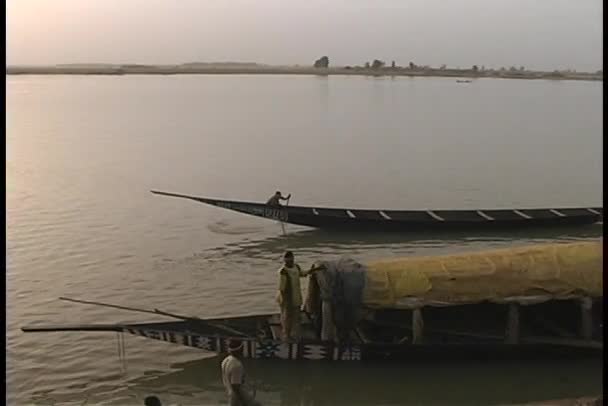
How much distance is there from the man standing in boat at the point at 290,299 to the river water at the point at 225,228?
21.0 inches

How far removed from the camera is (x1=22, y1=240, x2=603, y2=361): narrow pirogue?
9578 millimetres

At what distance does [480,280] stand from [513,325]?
0.73 metres

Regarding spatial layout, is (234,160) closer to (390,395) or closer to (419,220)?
(419,220)

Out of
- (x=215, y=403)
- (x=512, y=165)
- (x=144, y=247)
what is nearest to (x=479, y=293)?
(x=215, y=403)

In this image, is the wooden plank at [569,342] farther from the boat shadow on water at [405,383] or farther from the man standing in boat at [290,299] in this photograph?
the man standing in boat at [290,299]

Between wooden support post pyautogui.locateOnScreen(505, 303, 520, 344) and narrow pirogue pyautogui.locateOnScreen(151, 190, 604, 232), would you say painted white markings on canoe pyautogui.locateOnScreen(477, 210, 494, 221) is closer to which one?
narrow pirogue pyautogui.locateOnScreen(151, 190, 604, 232)

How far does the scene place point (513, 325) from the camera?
975 centimetres

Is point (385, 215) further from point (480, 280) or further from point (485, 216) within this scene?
point (480, 280)

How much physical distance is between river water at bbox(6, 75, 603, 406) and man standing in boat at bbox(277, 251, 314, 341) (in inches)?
21.0

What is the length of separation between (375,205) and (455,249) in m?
6.07

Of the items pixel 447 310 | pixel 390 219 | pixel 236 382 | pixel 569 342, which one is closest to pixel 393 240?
pixel 390 219

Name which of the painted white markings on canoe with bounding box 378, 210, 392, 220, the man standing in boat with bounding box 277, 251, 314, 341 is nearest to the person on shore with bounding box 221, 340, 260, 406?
the man standing in boat with bounding box 277, 251, 314, 341

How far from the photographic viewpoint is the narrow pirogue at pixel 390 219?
18344 mm

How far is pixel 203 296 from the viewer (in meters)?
14.4
